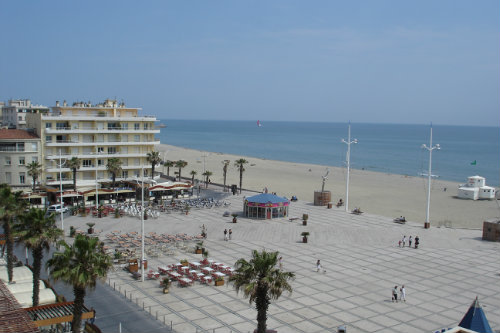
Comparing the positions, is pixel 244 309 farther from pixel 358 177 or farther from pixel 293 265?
pixel 358 177

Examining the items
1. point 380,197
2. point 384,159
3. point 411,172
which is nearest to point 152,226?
point 380,197

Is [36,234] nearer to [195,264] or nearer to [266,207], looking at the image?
[195,264]

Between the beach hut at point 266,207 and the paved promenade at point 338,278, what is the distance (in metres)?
1.31

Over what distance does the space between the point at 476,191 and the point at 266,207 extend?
35252mm

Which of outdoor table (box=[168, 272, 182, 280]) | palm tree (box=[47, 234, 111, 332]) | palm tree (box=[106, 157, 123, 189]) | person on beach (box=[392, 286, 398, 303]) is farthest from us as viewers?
palm tree (box=[106, 157, 123, 189])

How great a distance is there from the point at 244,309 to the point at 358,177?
2841 inches

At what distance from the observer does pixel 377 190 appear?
7344 cm

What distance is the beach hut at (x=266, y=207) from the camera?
46812 millimetres

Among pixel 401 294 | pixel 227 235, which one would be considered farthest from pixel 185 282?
pixel 227 235

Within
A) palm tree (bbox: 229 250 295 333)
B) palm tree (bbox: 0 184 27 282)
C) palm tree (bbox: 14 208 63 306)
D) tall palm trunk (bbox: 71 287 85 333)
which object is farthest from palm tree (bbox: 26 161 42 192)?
palm tree (bbox: 229 250 295 333)

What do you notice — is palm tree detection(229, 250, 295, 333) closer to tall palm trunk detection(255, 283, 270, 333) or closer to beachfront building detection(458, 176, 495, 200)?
tall palm trunk detection(255, 283, 270, 333)

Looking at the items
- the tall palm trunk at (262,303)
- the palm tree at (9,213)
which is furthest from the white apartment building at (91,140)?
→ the tall palm trunk at (262,303)

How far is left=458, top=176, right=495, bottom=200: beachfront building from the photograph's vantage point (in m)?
66.1

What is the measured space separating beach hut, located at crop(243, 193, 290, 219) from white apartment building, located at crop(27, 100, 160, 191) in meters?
18.1
